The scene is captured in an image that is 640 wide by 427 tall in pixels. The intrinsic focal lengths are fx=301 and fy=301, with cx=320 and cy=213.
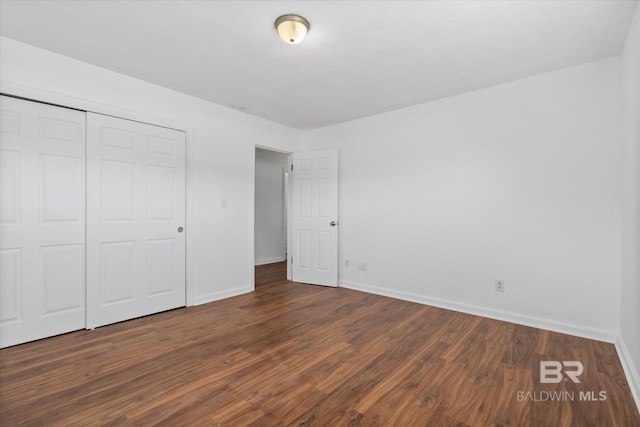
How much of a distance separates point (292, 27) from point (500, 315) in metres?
3.43

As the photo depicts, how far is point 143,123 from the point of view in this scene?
3.28m

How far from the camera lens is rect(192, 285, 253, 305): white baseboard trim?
3751mm

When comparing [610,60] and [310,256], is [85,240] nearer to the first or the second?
[310,256]

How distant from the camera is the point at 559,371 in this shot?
7.29ft

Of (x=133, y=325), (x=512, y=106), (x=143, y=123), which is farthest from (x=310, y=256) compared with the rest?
(x=512, y=106)

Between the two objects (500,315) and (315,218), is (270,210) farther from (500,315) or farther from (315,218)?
(500,315)

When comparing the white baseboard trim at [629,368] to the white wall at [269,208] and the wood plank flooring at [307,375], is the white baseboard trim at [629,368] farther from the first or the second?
the white wall at [269,208]

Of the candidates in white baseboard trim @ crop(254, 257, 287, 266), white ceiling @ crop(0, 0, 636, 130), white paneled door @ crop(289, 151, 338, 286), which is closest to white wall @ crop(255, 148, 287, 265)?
white baseboard trim @ crop(254, 257, 287, 266)

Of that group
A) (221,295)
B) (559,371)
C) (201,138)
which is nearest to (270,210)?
(221,295)

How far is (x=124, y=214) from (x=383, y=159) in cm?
323

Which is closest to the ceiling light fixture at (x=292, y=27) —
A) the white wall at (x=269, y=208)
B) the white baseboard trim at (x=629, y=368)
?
the white baseboard trim at (x=629, y=368)

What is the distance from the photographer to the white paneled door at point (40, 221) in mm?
2504

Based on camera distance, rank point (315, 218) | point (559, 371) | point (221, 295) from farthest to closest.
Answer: point (315, 218) → point (221, 295) → point (559, 371)

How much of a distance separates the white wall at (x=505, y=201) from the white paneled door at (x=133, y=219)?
251 centimetres
